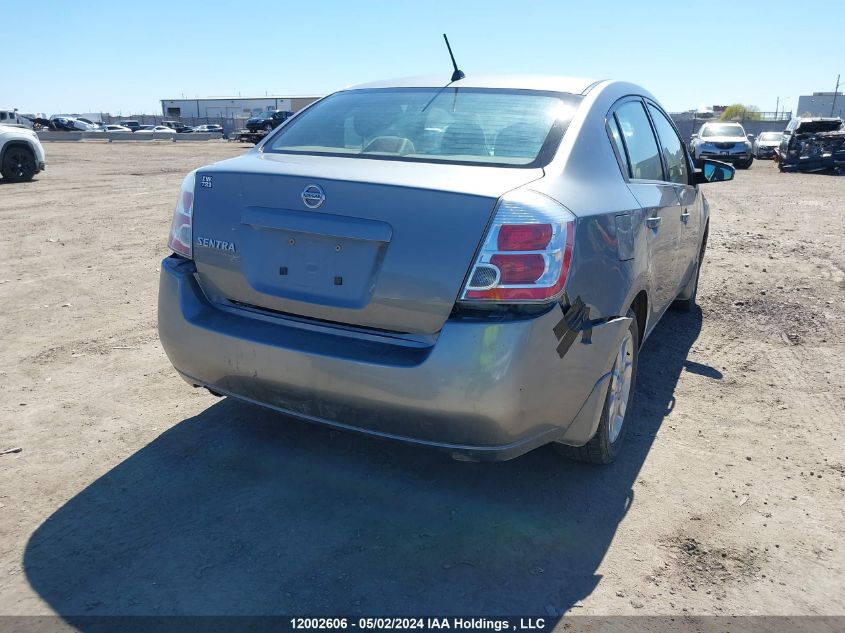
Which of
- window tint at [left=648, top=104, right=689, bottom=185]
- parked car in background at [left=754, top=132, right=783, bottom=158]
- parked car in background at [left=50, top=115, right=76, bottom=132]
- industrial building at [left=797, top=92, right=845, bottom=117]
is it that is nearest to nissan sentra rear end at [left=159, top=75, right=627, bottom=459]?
window tint at [left=648, top=104, right=689, bottom=185]

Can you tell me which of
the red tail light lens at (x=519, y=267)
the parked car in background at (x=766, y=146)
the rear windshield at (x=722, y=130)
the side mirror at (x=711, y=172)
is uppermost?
the side mirror at (x=711, y=172)

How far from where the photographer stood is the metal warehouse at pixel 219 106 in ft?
331

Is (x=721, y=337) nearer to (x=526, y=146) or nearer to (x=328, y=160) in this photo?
(x=526, y=146)

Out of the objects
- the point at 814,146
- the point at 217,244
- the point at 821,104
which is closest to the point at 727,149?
the point at 814,146

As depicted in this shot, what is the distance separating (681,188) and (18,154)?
1418 cm

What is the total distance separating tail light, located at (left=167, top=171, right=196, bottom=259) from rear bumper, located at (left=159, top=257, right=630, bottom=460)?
0.35ft

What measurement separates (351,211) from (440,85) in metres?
1.35

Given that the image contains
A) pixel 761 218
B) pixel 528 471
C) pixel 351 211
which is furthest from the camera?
pixel 761 218

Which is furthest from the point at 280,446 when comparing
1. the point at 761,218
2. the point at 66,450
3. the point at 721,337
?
the point at 761,218

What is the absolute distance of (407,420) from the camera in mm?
2584

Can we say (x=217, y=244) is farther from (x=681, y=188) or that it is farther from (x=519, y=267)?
(x=681, y=188)

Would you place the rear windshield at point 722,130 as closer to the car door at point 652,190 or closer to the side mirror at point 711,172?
the side mirror at point 711,172

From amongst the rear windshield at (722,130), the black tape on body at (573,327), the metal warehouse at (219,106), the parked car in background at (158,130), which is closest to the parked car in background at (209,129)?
the parked car in background at (158,130)

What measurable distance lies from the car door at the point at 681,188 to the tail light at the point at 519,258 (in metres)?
1.96
